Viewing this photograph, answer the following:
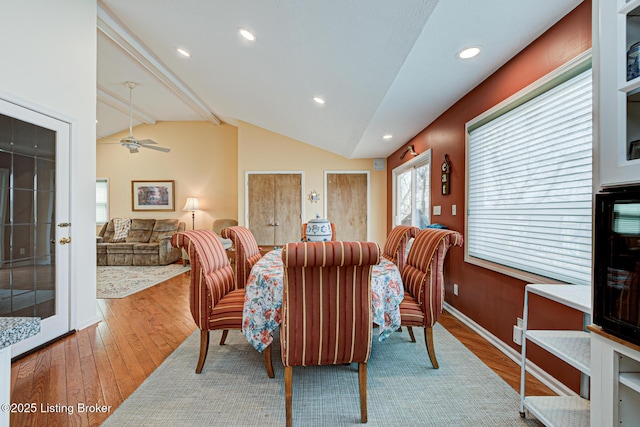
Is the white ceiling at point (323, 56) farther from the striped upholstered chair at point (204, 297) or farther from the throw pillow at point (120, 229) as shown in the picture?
the throw pillow at point (120, 229)

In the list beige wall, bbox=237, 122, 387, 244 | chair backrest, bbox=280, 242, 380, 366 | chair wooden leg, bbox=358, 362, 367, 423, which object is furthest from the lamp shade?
chair wooden leg, bbox=358, 362, 367, 423

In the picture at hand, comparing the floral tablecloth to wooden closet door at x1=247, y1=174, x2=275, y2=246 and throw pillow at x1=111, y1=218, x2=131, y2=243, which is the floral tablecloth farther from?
throw pillow at x1=111, y1=218, x2=131, y2=243

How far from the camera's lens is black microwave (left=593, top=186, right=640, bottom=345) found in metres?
0.94

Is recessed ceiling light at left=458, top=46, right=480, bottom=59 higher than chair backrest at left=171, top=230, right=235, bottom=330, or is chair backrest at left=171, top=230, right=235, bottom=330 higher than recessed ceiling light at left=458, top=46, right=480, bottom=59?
recessed ceiling light at left=458, top=46, right=480, bottom=59

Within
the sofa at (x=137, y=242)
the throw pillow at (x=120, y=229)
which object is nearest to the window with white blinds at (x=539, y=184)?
the sofa at (x=137, y=242)

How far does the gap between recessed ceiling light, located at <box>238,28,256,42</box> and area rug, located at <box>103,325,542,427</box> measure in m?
2.90

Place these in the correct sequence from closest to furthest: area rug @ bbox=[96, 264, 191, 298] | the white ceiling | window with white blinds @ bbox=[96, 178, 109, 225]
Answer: the white ceiling → area rug @ bbox=[96, 264, 191, 298] → window with white blinds @ bbox=[96, 178, 109, 225]

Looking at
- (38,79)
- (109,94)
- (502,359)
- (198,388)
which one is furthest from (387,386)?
(109,94)

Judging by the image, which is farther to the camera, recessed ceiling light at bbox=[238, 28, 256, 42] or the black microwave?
recessed ceiling light at bbox=[238, 28, 256, 42]

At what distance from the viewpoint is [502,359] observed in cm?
213

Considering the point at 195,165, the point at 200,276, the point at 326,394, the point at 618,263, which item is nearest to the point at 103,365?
the point at 200,276

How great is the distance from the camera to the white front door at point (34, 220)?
2.16 metres

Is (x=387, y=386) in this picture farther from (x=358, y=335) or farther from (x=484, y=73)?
(x=484, y=73)

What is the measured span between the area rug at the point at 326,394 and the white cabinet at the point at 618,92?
4.49ft
